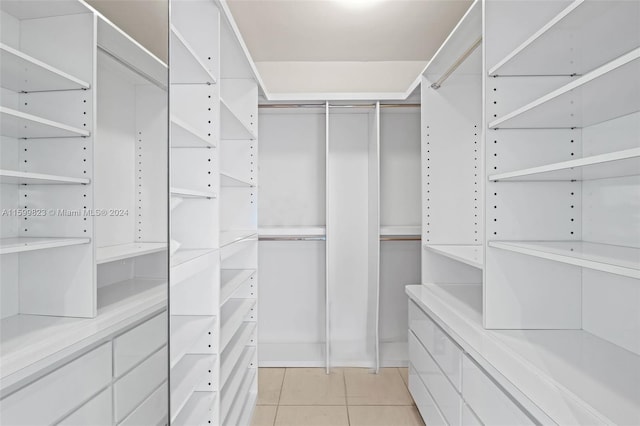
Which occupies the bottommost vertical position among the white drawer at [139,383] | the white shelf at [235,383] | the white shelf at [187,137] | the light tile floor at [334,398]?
the light tile floor at [334,398]

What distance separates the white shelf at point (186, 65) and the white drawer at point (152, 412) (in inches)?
38.8

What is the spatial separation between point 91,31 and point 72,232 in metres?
0.20

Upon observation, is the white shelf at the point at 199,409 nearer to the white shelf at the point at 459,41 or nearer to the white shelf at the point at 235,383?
the white shelf at the point at 235,383

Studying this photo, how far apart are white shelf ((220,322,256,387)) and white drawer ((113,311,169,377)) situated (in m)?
1.20

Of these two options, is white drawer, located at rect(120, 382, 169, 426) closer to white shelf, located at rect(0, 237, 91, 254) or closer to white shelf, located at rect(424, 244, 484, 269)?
white shelf, located at rect(0, 237, 91, 254)

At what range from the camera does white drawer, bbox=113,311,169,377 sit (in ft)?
1.42

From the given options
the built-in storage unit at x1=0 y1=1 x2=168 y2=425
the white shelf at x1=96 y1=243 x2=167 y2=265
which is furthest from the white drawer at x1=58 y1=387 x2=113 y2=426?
the white shelf at x1=96 y1=243 x2=167 y2=265

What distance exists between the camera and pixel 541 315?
60.6 inches

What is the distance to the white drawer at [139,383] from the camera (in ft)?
A: 1.53

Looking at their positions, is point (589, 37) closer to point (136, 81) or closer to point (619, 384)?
point (619, 384)

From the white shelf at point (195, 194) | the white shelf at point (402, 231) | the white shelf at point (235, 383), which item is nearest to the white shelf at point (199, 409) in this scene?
the white shelf at point (235, 383)

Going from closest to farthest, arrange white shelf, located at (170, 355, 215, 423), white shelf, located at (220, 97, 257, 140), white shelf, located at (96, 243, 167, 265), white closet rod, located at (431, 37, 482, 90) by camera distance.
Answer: white shelf, located at (96, 243, 167, 265) < white shelf, located at (170, 355, 215, 423) < white shelf, located at (220, 97, 257, 140) < white closet rod, located at (431, 37, 482, 90)

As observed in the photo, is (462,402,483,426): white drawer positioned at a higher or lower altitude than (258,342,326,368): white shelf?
higher

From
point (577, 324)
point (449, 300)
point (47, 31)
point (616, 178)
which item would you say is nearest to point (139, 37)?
point (47, 31)
